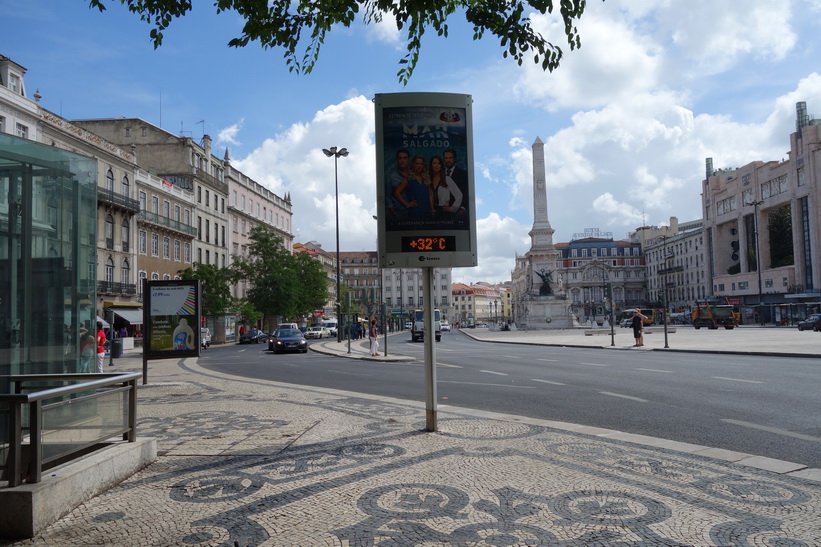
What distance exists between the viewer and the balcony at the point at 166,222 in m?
52.6

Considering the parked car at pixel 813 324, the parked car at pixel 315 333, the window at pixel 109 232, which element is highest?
the window at pixel 109 232

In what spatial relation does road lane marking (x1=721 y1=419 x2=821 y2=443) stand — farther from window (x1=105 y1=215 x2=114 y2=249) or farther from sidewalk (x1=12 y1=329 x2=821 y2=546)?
window (x1=105 y1=215 x2=114 y2=249)

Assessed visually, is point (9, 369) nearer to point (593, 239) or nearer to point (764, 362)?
point (764, 362)

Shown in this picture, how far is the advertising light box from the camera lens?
25.4 ft

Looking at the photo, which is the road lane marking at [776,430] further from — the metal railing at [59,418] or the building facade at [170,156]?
the building facade at [170,156]

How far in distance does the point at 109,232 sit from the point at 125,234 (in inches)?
96.0

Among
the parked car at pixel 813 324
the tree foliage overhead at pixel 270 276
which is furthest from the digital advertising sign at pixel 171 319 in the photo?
the tree foliage overhead at pixel 270 276

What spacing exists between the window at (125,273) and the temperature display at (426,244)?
151 feet

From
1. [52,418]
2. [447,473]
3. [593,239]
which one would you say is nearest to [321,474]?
[447,473]

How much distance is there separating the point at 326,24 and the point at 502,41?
6.19ft

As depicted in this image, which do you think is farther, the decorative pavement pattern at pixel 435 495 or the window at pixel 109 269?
the window at pixel 109 269

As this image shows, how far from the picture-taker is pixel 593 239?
15362cm

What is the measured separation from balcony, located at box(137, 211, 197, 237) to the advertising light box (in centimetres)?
4895

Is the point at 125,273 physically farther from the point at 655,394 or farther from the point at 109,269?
the point at 655,394
